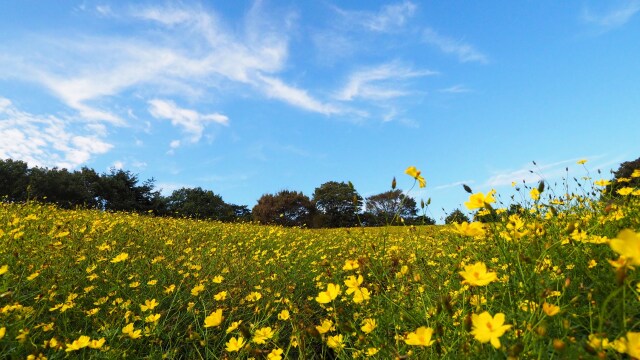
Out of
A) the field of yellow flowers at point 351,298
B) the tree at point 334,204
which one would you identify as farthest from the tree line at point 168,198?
the field of yellow flowers at point 351,298

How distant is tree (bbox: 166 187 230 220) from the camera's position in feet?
107

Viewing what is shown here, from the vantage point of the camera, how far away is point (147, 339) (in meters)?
3.12

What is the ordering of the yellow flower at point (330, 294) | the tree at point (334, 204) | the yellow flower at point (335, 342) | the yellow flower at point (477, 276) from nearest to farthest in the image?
the yellow flower at point (477, 276) → the yellow flower at point (330, 294) → the yellow flower at point (335, 342) → the tree at point (334, 204)

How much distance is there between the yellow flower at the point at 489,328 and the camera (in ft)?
4.17

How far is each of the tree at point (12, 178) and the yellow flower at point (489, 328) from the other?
30188 millimetres

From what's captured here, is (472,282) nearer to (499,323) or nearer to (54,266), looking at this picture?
(499,323)

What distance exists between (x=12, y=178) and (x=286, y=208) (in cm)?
1847

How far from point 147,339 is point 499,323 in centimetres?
271

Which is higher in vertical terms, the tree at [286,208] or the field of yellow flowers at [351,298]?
the tree at [286,208]

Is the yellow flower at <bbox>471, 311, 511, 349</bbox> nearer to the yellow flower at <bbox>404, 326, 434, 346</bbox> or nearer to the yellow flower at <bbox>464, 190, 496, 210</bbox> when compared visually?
the yellow flower at <bbox>404, 326, 434, 346</bbox>

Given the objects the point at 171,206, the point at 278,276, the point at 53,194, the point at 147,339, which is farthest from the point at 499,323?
the point at 171,206

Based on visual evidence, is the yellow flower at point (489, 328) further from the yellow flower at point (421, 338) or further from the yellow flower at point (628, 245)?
the yellow flower at point (628, 245)

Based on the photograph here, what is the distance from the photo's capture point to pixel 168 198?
34.4 meters

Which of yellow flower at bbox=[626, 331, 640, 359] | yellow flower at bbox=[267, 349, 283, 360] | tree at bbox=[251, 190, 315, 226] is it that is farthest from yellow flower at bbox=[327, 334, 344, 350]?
tree at bbox=[251, 190, 315, 226]
